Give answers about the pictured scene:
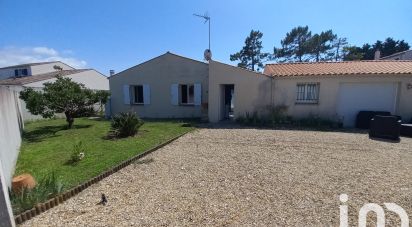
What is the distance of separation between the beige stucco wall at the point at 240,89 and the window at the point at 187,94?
9.48ft

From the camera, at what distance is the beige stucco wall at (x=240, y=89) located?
13758 millimetres

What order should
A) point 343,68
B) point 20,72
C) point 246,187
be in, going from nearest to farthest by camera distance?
1. point 246,187
2. point 343,68
3. point 20,72

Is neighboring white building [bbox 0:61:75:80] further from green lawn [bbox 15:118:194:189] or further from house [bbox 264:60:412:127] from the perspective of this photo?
house [bbox 264:60:412:127]

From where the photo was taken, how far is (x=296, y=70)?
14.4m

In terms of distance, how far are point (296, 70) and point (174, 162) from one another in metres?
11.0

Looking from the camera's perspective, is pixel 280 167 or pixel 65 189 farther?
pixel 280 167

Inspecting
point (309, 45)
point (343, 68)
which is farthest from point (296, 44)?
point (343, 68)

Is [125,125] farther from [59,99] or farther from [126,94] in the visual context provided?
[126,94]

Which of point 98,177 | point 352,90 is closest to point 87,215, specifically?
point 98,177

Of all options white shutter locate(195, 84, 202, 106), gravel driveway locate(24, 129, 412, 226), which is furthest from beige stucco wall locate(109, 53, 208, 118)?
gravel driveway locate(24, 129, 412, 226)

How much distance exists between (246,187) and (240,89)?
9626 mm

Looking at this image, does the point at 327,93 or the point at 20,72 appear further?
the point at 20,72

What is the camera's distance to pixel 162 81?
1700 centimetres

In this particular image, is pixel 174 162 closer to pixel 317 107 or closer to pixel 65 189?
pixel 65 189
